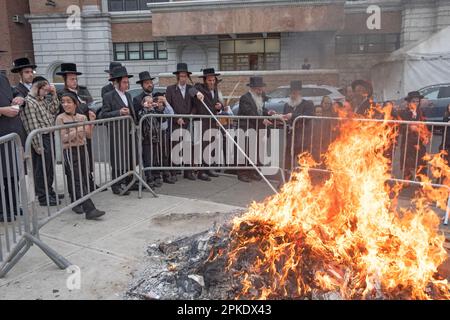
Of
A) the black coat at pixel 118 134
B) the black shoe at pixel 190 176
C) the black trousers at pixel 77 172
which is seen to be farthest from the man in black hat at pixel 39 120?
the black shoe at pixel 190 176

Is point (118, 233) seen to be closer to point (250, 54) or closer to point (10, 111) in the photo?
point (10, 111)

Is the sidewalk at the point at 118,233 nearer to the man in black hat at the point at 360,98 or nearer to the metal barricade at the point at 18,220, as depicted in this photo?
the metal barricade at the point at 18,220

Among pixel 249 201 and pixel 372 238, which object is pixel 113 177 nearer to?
pixel 249 201

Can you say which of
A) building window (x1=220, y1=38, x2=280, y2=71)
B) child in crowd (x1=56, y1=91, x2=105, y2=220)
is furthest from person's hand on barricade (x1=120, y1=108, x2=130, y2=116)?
building window (x1=220, y1=38, x2=280, y2=71)

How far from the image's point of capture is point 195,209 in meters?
5.58

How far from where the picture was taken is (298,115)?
23.3 feet

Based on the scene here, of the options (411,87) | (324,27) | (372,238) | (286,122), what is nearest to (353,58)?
(324,27)

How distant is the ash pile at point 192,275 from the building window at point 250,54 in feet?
72.6

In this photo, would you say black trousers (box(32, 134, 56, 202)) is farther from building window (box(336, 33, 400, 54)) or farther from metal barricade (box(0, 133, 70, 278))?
building window (box(336, 33, 400, 54))

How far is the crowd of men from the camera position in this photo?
5105 mm

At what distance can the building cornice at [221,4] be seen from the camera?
70.2 ft

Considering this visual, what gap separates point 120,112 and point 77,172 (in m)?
1.44

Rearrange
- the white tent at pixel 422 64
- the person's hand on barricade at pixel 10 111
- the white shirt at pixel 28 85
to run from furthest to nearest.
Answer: the white tent at pixel 422 64, the white shirt at pixel 28 85, the person's hand on barricade at pixel 10 111
